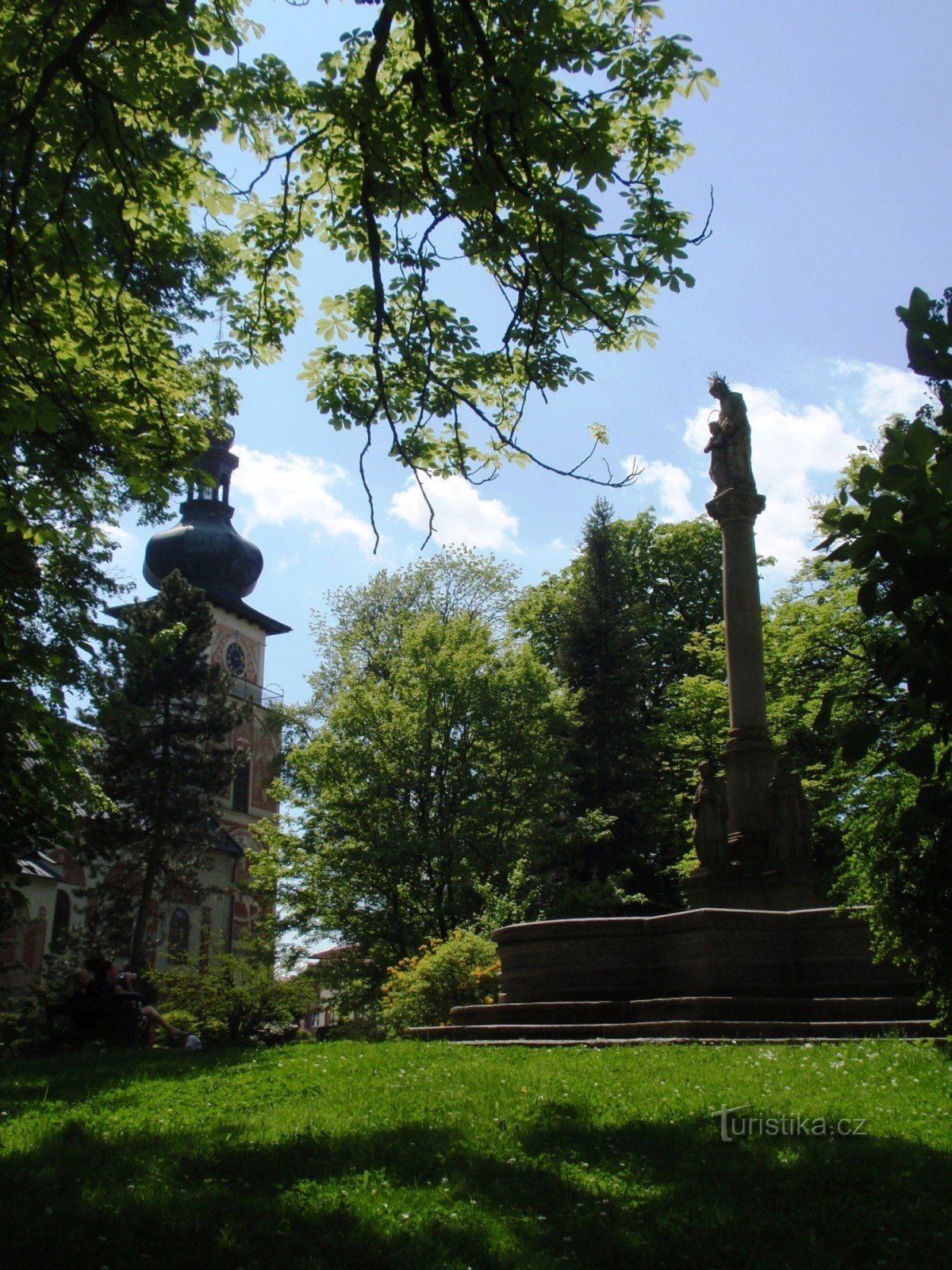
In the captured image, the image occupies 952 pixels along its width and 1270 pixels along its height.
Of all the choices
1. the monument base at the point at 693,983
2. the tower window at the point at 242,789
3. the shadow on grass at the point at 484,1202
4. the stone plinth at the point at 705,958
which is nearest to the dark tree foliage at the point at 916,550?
the shadow on grass at the point at 484,1202

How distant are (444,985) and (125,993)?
451 centimetres

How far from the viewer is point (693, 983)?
39.5ft

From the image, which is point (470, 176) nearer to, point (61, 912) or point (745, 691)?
point (745, 691)

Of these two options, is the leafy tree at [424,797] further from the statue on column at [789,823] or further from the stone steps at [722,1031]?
the stone steps at [722,1031]

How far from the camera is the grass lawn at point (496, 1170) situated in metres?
4.25

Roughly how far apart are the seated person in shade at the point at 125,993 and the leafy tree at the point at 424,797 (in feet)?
33.0

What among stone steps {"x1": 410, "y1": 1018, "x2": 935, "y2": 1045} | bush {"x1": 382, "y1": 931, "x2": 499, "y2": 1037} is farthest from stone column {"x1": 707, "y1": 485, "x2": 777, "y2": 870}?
stone steps {"x1": 410, "y1": 1018, "x2": 935, "y2": 1045}

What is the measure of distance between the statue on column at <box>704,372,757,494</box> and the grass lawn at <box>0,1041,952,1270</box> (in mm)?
10441

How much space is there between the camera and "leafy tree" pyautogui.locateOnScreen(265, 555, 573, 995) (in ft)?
83.1

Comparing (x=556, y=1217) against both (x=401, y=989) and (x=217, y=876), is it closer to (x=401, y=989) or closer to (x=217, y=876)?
(x=401, y=989)

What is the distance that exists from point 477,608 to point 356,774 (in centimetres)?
1324

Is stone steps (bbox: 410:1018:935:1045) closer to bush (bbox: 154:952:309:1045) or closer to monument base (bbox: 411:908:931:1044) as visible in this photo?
monument base (bbox: 411:908:931:1044)

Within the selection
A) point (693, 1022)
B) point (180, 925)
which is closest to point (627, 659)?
point (693, 1022)

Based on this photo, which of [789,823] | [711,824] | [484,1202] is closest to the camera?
[484,1202]
